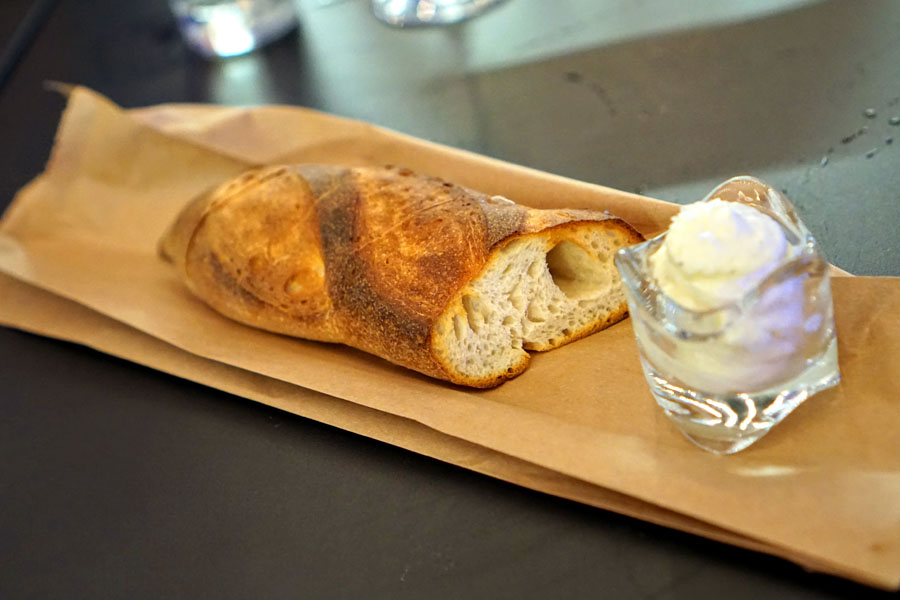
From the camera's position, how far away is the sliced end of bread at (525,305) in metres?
1.03

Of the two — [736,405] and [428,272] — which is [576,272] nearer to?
[428,272]

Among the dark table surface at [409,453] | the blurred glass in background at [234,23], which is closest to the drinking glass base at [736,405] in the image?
the dark table surface at [409,453]

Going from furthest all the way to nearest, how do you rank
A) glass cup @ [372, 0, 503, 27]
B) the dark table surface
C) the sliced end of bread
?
1. glass cup @ [372, 0, 503, 27]
2. the sliced end of bread
3. the dark table surface

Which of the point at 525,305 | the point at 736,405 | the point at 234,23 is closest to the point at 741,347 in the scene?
the point at 736,405

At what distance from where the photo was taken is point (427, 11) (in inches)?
78.8

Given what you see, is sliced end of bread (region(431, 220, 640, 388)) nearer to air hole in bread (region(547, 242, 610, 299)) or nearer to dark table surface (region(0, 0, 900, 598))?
air hole in bread (region(547, 242, 610, 299))

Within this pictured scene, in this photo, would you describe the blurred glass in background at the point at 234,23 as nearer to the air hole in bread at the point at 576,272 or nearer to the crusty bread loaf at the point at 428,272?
the crusty bread loaf at the point at 428,272

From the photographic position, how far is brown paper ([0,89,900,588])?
2.61ft

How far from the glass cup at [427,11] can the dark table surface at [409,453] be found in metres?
0.04

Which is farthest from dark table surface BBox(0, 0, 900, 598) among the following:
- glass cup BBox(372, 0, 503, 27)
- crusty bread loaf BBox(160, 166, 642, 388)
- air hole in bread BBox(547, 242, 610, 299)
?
air hole in bread BBox(547, 242, 610, 299)

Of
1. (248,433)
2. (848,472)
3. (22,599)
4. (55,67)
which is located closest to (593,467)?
(848,472)

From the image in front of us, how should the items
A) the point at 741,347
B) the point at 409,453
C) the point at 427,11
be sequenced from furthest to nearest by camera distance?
the point at 427,11, the point at 409,453, the point at 741,347

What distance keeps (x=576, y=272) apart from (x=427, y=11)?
3.71 feet

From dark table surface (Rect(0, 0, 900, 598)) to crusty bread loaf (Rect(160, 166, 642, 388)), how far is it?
0.14 m
